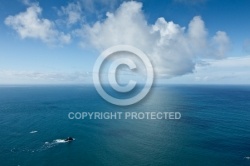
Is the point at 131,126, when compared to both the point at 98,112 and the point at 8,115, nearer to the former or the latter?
the point at 98,112

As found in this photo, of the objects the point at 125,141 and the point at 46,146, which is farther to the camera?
the point at 125,141

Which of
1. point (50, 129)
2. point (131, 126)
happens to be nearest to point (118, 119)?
point (131, 126)

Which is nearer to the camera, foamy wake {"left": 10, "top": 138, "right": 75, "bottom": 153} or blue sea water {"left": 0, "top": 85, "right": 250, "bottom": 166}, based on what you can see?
blue sea water {"left": 0, "top": 85, "right": 250, "bottom": 166}

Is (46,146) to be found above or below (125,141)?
below

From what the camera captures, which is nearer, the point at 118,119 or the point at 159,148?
the point at 159,148

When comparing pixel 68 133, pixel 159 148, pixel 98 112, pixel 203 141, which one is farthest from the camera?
pixel 98 112

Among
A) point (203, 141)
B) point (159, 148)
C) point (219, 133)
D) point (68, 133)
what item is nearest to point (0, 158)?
point (68, 133)

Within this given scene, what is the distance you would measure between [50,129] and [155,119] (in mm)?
57825

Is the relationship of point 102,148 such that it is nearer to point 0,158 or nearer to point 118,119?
point 0,158

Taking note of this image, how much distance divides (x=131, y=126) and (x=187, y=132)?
27.5 metres

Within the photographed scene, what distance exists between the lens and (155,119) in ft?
421

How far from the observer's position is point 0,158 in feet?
236

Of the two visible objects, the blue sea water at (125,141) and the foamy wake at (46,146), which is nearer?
the blue sea water at (125,141)

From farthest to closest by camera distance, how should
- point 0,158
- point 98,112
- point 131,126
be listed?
1. point 98,112
2. point 131,126
3. point 0,158
